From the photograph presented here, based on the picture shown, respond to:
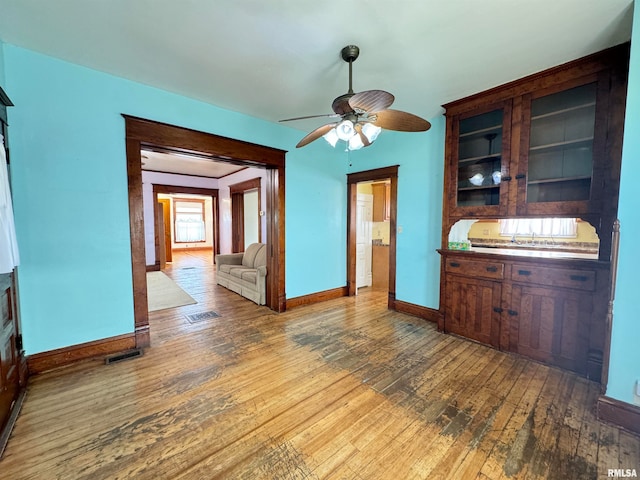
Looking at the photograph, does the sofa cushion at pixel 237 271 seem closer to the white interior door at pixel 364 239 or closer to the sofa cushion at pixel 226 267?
the sofa cushion at pixel 226 267

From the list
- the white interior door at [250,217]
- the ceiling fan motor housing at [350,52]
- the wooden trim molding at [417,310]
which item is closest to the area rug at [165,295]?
the white interior door at [250,217]

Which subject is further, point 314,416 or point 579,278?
point 579,278

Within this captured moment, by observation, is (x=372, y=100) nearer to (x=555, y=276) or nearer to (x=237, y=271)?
(x=555, y=276)

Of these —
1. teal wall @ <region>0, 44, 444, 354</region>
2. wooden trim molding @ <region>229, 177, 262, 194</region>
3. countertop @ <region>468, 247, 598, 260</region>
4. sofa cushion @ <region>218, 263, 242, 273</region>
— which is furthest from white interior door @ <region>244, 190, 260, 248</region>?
countertop @ <region>468, 247, 598, 260</region>

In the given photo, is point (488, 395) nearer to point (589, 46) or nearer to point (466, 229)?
point (466, 229)

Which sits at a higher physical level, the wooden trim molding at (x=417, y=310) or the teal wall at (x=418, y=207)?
the teal wall at (x=418, y=207)

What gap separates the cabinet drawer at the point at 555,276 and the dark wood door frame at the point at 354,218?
168cm

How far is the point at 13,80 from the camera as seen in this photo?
216 centimetres

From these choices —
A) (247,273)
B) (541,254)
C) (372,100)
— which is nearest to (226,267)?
(247,273)

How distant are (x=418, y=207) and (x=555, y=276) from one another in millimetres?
1742

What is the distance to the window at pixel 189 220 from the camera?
1178 centimetres

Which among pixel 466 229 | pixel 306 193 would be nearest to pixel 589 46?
pixel 466 229

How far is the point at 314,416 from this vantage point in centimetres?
182

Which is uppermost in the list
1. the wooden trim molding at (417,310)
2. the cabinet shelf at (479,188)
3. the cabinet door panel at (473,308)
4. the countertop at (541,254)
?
the cabinet shelf at (479,188)
